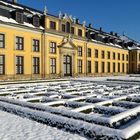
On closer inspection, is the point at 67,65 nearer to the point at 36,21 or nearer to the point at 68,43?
the point at 68,43

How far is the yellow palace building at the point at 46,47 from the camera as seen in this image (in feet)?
106

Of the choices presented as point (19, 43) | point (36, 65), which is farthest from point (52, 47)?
point (19, 43)

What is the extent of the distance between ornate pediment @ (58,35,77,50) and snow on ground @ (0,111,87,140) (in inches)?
1207

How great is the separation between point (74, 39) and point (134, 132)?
35.9 meters

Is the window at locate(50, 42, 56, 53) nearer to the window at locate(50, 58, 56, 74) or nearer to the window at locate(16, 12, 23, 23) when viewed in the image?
the window at locate(50, 58, 56, 74)

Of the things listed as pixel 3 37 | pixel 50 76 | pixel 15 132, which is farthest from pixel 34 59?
pixel 15 132

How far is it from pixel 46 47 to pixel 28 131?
29.4 m

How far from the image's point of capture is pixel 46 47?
37.4m

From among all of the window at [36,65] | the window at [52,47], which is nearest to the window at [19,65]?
the window at [36,65]

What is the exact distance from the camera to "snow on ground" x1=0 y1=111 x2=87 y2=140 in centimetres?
796

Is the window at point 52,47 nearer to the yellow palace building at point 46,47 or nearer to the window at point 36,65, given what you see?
the yellow palace building at point 46,47

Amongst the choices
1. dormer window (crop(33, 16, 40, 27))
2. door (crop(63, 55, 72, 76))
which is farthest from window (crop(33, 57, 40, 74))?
door (crop(63, 55, 72, 76))

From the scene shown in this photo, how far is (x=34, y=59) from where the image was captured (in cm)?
3600

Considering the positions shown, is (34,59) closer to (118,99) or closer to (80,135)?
(118,99)
